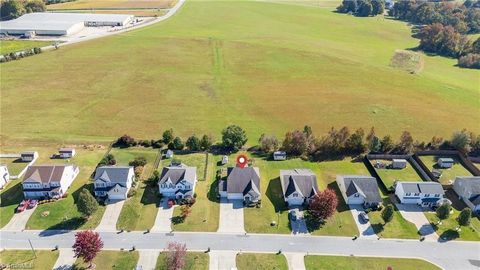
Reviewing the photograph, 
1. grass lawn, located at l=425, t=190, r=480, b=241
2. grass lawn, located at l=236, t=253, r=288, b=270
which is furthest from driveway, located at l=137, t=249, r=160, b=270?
grass lawn, located at l=425, t=190, r=480, b=241

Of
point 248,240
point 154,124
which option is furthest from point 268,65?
point 248,240

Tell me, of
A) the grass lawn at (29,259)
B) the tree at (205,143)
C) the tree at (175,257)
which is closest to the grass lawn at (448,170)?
the tree at (205,143)

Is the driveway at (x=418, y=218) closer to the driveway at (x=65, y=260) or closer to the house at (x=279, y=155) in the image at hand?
the house at (x=279, y=155)

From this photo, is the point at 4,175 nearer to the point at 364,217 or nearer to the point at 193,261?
the point at 193,261

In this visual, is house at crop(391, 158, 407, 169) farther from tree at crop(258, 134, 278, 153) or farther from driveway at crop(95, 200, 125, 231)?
driveway at crop(95, 200, 125, 231)

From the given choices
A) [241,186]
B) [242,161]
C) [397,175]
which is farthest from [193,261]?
[397,175]
